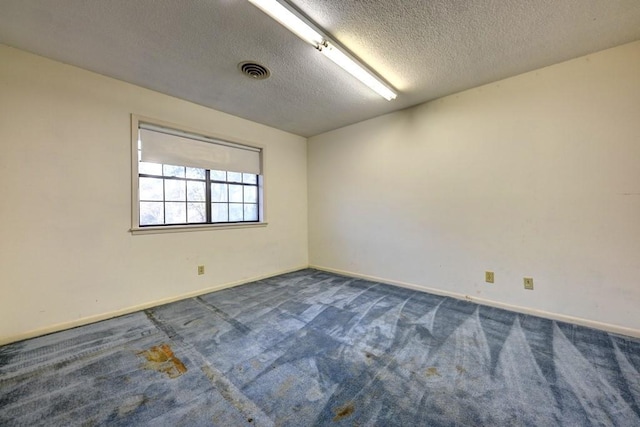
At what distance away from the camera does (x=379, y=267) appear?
3.64m

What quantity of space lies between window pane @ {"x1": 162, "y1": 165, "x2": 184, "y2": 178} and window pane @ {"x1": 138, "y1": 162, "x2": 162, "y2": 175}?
0.05 meters

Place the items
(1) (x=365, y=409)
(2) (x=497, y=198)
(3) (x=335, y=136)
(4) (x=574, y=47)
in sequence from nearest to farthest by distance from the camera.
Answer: (1) (x=365, y=409) < (4) (x=574, y=47) < (2) (x=497, y=198) < (3) (x=335, y=136)

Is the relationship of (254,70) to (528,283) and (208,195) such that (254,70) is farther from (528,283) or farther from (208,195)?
(528,283)

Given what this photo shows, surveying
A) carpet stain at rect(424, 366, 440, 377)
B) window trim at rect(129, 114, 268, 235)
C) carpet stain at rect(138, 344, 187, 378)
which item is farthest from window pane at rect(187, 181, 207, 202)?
carpet stain at rect(424, 366, 440, 377)

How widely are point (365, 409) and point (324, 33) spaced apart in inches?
99.6

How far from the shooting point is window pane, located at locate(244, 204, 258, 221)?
388 centimetres

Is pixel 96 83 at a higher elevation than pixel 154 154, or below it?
higher

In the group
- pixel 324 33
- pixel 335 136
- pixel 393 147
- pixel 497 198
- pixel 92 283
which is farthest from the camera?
pixel 335 136

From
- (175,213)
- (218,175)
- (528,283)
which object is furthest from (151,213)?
(528,283)

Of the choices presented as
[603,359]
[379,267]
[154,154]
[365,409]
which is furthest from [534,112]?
[154,154]

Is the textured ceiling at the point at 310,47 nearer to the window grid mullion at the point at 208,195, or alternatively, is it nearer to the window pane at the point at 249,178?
the window grid mullion at the point at 208,195

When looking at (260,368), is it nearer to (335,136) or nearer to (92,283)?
(92,283)

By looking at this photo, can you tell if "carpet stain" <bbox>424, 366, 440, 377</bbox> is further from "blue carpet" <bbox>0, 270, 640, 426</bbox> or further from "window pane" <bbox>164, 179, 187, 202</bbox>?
"window pane" <bbox>164, 179, 187, 202</bbox>

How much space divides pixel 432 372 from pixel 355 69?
2562 mm
